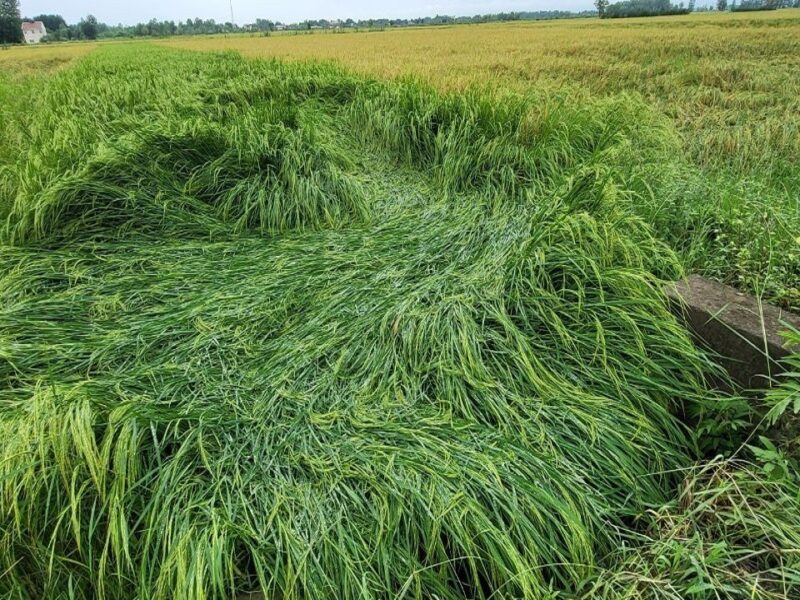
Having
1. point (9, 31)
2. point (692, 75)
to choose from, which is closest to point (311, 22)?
point (9, 31)

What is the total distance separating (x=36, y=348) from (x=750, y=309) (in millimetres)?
2677

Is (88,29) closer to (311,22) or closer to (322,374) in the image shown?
(311,22)

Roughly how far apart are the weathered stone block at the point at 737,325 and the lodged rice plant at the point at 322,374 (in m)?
0.09

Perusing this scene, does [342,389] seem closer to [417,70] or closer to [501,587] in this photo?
[501,587]

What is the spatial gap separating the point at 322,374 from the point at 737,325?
148cm

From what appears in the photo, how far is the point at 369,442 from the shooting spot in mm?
1410

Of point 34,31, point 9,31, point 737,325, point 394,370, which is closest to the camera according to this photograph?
point 737,325

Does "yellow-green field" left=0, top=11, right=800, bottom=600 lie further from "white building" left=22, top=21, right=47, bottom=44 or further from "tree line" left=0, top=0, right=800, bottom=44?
"white building" left=22, top=21, right=47, bottom=44

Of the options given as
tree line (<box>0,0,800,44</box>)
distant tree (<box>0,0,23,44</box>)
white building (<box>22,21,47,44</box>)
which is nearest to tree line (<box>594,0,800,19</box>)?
tree line (<box>0,0,800,44</box>)

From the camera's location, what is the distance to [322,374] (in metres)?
1.70

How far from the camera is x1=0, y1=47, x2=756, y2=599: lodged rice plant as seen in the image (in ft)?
3.81

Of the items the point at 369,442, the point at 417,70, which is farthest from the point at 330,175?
the point at 417,70

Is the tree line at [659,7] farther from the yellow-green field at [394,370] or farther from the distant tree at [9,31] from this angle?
the distant tree at [9,31]

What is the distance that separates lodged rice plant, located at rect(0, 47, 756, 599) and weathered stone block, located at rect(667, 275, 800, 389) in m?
0.09
